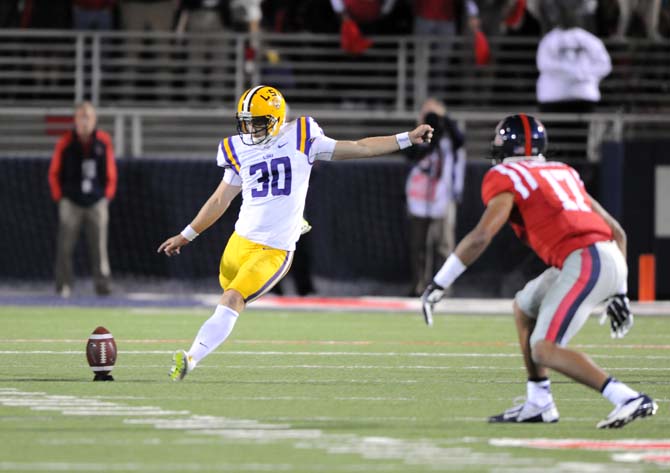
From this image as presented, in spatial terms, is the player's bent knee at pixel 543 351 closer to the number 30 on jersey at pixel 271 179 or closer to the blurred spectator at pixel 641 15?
the number 30 on jersey at pixel 271 179

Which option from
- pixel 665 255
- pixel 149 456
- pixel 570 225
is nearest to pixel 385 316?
pixel 665 255

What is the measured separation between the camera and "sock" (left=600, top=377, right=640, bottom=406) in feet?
25.1

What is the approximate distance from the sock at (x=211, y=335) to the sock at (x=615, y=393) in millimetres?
2641

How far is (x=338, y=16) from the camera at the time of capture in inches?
787

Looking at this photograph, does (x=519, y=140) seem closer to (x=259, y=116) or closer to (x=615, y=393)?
(x=615, y=393)

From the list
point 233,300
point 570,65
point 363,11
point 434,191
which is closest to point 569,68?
point 570,65

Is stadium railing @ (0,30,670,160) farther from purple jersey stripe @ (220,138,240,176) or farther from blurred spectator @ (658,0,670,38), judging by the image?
purple jersey stripe @ (220,138,240,176)

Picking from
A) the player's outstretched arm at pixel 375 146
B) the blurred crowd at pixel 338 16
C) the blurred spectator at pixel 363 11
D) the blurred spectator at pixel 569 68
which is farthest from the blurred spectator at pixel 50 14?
the player's outstretched arm at pixel 375 146

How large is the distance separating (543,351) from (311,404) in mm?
1558

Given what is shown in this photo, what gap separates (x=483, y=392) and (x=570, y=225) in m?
1.86

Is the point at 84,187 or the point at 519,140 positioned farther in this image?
the point at 84,187

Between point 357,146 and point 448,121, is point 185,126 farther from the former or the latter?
point 357,146

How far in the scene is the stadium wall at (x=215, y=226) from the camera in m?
18.3

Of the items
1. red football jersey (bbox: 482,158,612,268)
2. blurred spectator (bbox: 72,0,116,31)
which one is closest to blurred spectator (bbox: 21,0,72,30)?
blurred spectator (bbox: 72,0,116,31)
